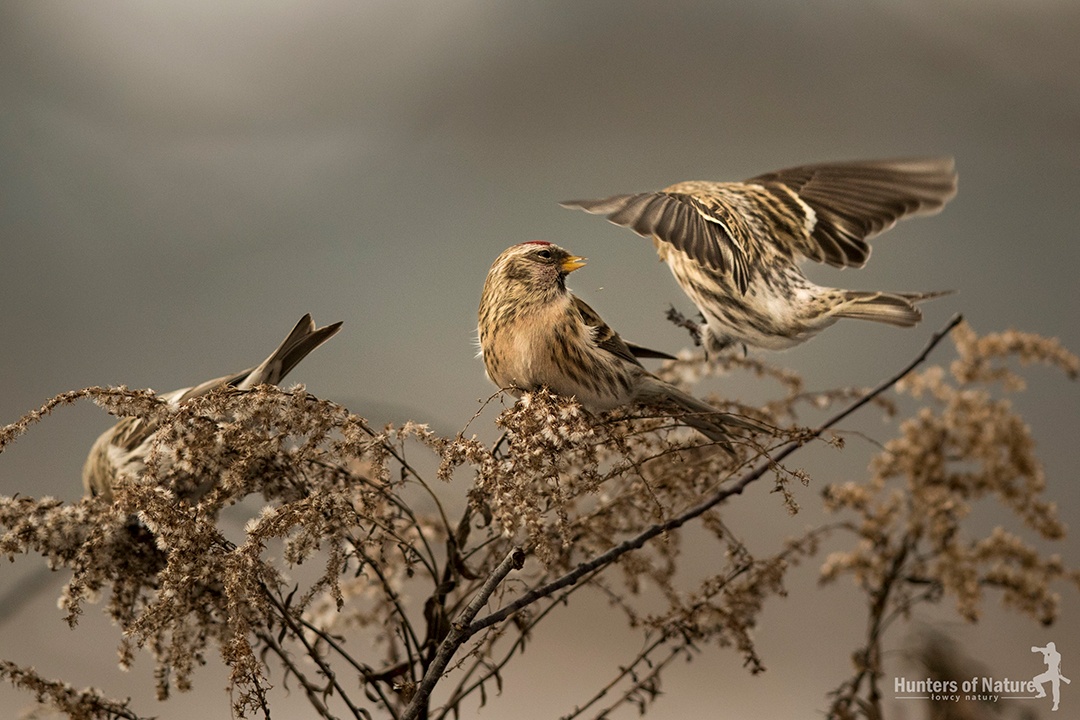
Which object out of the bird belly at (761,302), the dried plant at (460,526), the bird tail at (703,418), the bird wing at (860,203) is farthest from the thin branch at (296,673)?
the bird wing at (860,203)

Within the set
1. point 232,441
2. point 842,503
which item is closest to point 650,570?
point 842,503

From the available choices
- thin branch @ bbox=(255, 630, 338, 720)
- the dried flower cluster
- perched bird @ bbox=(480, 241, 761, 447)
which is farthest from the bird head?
the dried flower cluster

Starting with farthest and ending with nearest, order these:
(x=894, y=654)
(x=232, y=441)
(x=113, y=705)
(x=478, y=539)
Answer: (x=894, y=654), (x=478, y=539), (x=113, y=705), (x=232, y=441)

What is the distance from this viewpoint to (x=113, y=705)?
74 cm

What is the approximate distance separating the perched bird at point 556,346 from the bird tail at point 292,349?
18 centimetres

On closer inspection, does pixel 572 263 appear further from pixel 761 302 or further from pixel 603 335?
pixel 761 302

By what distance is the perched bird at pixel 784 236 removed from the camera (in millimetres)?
758

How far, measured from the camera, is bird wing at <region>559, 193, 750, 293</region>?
→ 26.9 inches

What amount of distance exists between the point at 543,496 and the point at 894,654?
65 cm

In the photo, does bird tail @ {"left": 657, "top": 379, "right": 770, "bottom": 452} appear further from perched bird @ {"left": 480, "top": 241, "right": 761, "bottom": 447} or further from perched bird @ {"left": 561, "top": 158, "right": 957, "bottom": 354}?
perched bird @ {"left": 561, "top": 158, "right": 957, "bottom": 354}

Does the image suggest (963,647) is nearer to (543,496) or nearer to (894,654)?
(894,654)

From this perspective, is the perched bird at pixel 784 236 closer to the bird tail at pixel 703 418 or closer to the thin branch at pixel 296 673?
the bird tail at pixel 703 418

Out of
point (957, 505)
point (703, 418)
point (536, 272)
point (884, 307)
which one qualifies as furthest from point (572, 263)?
point (957, 505)

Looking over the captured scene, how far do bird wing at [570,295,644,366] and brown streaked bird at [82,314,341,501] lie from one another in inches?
10.6
